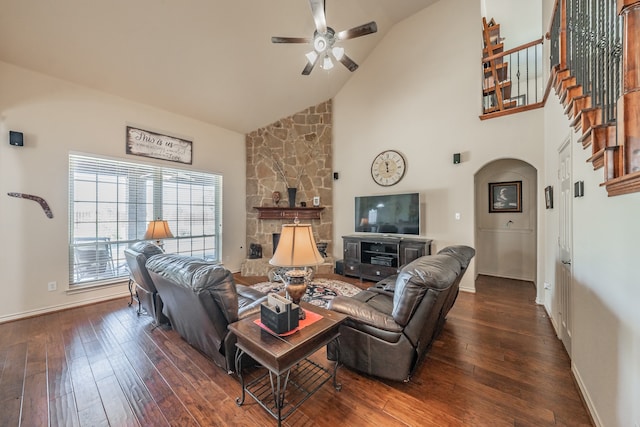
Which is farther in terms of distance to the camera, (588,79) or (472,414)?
(588,79)

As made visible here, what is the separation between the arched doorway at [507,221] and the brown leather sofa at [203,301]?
4.26 m

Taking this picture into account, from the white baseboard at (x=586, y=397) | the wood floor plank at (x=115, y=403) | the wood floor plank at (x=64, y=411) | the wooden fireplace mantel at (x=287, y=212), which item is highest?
the wooden fireplace mantel at (x=287, y=212)

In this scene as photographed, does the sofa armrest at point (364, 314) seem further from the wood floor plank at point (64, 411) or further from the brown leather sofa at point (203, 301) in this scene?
the wood floor plank at point (64, 411)

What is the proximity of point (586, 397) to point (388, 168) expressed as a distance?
12.6 feet

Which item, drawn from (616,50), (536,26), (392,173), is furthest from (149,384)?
(536,26)

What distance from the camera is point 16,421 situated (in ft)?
5.00

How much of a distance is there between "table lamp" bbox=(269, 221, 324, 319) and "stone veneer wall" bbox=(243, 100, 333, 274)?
3.83 m

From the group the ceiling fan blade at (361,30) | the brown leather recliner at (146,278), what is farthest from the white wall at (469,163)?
the brown leather recliner at (146,278)

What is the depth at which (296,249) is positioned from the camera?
166 centimetres

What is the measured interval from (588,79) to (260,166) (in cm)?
509

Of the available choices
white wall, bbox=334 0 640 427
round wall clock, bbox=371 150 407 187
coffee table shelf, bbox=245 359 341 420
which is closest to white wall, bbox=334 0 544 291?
white wall, bbox=334 0 640 427

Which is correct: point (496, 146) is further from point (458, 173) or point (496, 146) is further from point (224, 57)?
point (224, 57)

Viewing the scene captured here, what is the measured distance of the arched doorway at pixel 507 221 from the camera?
4453 millimetres

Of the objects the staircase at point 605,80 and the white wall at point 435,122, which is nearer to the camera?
the staircase at point 605,80
